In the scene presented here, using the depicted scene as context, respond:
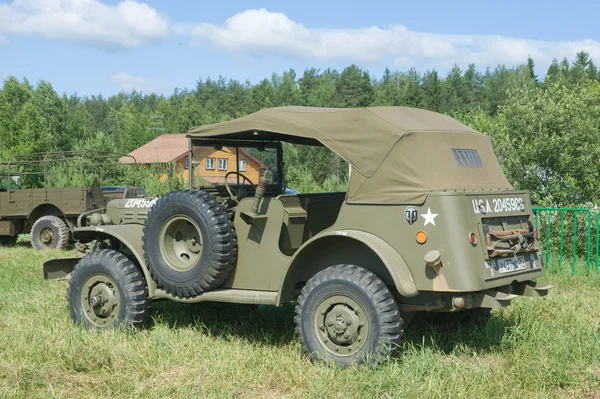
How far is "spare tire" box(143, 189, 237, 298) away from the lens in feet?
19.7

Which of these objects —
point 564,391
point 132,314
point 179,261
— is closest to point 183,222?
point 179,261

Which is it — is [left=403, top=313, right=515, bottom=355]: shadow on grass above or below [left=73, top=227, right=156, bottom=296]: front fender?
below

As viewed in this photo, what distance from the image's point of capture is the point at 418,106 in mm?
58375

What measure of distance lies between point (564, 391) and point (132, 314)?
3.78 m

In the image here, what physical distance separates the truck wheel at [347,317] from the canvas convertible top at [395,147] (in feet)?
2.10

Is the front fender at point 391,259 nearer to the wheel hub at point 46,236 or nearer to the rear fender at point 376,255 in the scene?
the rear fender at point 376,255

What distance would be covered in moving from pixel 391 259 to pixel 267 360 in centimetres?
131

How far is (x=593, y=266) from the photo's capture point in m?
10.5

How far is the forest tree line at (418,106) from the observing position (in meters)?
13.7

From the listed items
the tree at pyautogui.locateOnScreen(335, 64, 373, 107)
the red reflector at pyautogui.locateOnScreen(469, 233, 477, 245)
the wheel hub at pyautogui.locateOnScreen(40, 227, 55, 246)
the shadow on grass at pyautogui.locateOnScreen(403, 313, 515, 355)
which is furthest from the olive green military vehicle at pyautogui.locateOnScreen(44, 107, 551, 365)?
the tree at pyautogui.locateOnScreen(335, 64, 373, 107)

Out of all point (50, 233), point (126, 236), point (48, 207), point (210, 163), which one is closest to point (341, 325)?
point (210, 163)

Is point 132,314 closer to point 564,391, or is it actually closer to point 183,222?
point 183,222

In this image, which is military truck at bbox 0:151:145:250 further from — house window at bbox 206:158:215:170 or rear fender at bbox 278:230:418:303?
rear fender at bbox 278:230:418:303

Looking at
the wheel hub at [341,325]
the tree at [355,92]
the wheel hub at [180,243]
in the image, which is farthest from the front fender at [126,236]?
the tree at [355,92]
